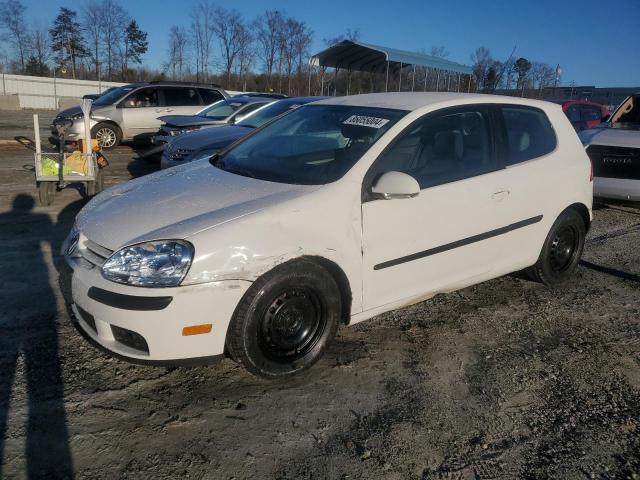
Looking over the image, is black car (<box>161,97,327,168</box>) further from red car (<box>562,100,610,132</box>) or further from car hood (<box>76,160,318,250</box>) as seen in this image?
red car (<box>562,100,610,132</box>)

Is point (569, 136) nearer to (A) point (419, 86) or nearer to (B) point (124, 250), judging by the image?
(B) point (124, 250)

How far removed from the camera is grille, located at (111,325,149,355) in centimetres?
273

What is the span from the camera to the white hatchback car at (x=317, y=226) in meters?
2.73

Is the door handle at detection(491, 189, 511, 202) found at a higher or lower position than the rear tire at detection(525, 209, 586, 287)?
higher

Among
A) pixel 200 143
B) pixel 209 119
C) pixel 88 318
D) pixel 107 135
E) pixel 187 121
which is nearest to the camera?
pixel 88 318

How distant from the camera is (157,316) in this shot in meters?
2.66

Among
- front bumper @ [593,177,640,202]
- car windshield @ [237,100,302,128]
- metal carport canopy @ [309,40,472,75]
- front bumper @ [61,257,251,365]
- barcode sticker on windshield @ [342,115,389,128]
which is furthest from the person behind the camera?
metal carport canopy @ [309,40,472,75]

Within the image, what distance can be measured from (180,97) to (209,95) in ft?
2.53

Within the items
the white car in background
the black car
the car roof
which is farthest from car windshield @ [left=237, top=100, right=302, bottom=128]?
the white car in background

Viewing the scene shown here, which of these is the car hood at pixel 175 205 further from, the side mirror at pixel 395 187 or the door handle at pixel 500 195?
the door handle at pixel 500 195

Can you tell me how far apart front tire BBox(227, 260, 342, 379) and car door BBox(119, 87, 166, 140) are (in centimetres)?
1145

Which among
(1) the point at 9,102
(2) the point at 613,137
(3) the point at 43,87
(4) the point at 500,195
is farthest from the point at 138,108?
(3) the point at 43,87

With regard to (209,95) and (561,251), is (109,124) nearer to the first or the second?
(209,95)

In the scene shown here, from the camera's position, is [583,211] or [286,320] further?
[583,211]
